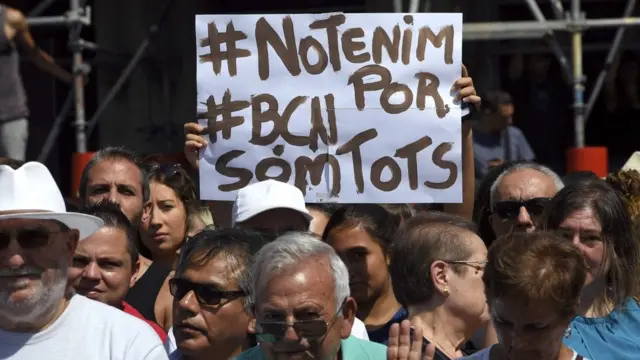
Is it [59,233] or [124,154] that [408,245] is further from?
[124,154]

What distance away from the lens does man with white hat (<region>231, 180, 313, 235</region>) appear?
5699 mm

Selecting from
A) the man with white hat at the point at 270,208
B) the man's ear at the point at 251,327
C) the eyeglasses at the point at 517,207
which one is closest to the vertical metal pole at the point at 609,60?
the eyeglasses at the point at 517,207

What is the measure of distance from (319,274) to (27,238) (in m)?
0.89

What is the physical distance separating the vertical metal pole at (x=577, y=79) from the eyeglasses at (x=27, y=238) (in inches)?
204

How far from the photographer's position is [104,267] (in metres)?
5.39

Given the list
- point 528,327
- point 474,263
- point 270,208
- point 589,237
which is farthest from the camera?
point 270,208

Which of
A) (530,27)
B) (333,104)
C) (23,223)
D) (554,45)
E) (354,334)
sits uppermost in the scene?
(530,27)

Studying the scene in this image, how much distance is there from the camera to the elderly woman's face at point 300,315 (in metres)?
4.26

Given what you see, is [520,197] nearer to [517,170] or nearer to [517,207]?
[517,207]

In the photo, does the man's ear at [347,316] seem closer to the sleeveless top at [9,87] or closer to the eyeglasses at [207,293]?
the eyeglasses at [207,293]

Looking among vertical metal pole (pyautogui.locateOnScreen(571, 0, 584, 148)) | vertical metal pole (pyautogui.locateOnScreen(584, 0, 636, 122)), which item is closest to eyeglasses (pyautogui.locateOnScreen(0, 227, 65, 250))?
vertical metal pole (pyautogui.locateOnScreen(571, 0, 584, 148))

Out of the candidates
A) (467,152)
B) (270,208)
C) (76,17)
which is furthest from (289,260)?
(76,17)

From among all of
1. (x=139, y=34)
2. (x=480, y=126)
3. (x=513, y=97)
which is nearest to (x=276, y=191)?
(x=480, y=126)

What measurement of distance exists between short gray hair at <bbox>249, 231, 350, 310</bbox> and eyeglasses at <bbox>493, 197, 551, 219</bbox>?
5.09 feet
